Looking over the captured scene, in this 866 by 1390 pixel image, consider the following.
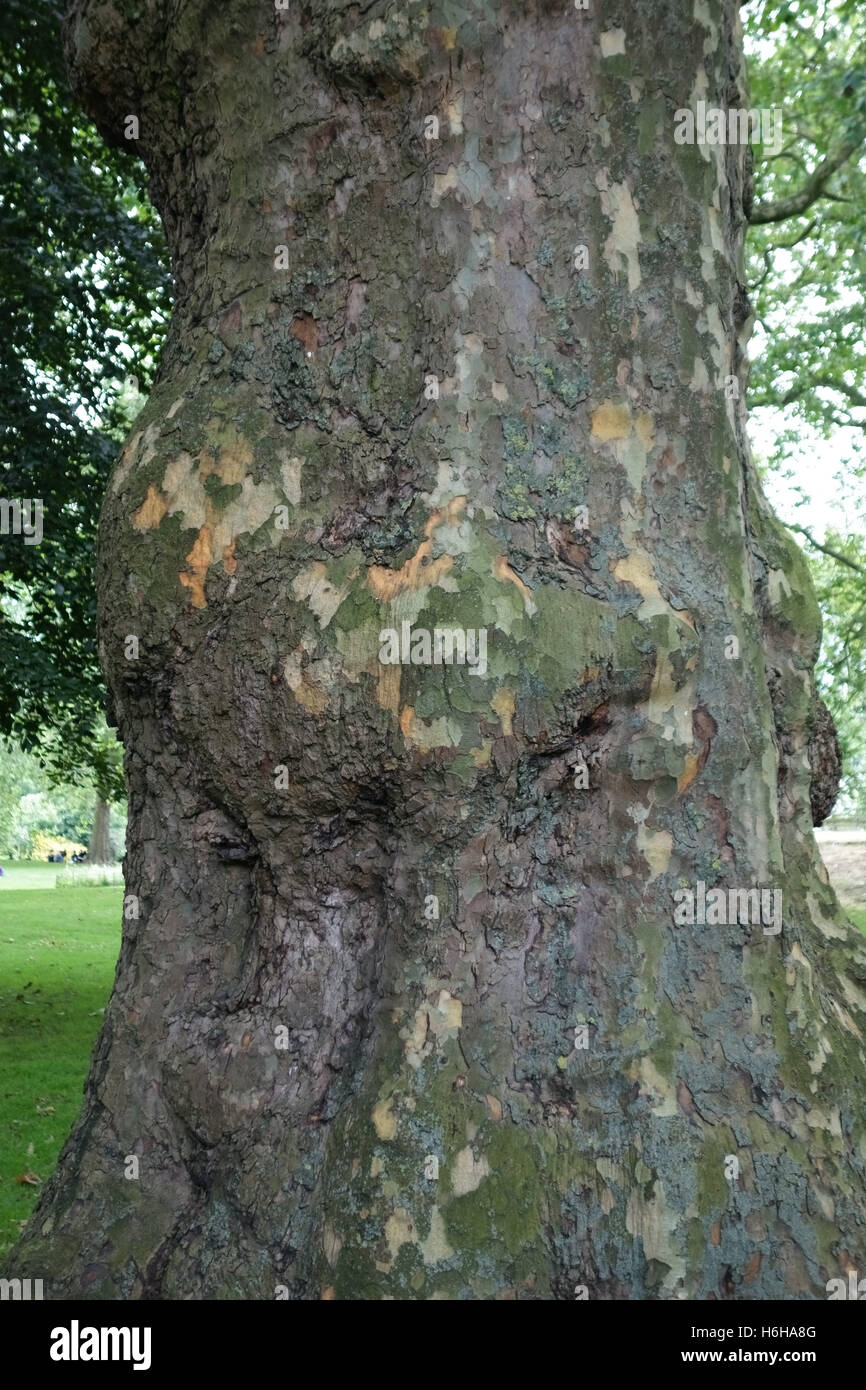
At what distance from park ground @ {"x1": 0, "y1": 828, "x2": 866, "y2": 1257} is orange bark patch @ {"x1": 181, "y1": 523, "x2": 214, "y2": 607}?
4034mm

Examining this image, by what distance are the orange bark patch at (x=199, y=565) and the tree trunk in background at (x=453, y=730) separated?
0.05 ft

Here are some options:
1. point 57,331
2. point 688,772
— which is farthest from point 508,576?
point 57,331

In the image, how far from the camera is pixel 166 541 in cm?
323

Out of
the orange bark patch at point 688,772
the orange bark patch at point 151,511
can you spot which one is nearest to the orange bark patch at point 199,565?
the orange bark patch at point 151,511

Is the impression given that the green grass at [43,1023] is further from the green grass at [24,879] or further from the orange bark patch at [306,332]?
the green grass at [24,879]

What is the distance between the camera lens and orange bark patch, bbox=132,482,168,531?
3.25 m

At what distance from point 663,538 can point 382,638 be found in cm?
82

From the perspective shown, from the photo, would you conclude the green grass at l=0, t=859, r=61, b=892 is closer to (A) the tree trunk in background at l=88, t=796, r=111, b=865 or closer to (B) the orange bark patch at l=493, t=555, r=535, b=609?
(A) the tree trunk in background at l=88, t=796, r=111, b=865

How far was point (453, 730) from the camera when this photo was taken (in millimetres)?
2926

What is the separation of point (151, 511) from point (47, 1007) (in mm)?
10132

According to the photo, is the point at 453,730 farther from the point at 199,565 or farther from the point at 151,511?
the point at 151,511

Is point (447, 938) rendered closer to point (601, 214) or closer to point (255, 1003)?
point (255, 1003)
